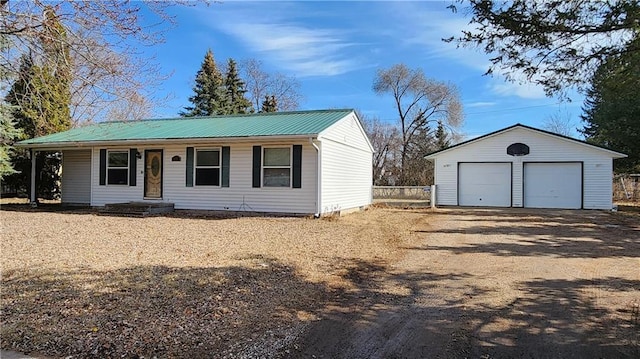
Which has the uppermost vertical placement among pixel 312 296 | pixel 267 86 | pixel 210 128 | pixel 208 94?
pixel 267 86

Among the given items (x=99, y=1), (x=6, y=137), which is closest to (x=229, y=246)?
(x=99, y=1)

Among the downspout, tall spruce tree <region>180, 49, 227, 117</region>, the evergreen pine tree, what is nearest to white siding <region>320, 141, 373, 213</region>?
the downspout

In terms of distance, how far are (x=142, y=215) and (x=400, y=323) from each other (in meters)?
10.8

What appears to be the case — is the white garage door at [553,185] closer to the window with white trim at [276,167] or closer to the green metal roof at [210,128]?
the green metal roof at [210,128]

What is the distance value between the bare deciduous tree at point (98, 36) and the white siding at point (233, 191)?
6.63 metres

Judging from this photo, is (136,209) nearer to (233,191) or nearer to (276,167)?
(233,191)

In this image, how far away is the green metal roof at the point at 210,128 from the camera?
1280cm

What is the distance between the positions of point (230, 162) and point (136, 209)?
3389mm

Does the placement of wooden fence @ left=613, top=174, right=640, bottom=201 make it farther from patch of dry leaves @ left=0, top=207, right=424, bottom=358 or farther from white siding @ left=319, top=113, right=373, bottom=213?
patch of dry leaves @ left=0, top=207, right=424, bottom=358

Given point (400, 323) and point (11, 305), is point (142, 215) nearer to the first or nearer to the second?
point (11, 305)

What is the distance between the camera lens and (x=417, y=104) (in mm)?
36719

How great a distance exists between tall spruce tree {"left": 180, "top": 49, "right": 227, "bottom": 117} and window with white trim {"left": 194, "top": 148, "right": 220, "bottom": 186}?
61.8ft

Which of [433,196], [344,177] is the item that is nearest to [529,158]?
[433,196]

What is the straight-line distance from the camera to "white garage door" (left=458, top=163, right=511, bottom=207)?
18547 millimetres
